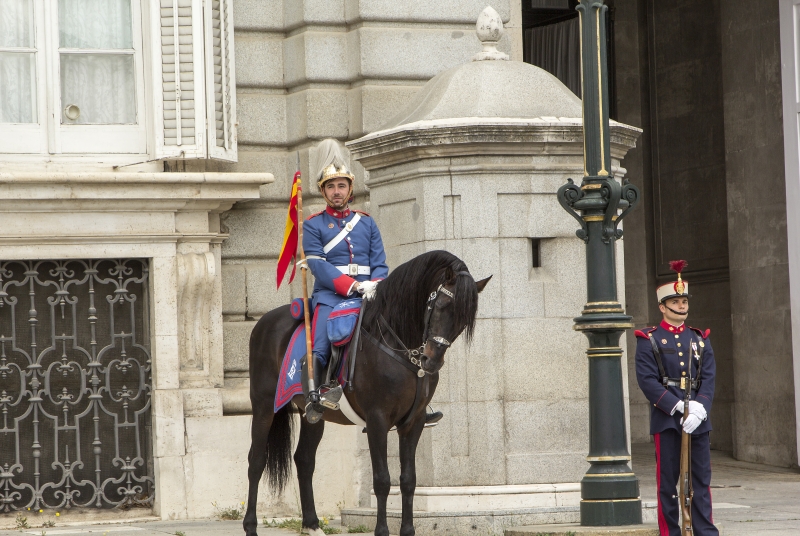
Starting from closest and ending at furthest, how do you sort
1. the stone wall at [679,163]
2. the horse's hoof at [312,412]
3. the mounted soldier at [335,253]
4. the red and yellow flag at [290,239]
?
the horse's hoof at [312,412] < the mounted soldier at [335,253] < the red and yellow flag at [290,239] < the stone wall at [679,163]

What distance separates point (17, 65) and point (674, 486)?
635 cm

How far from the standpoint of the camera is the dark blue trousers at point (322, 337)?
825cm

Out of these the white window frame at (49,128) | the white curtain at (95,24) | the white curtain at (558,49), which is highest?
the white curtain at (558,49)

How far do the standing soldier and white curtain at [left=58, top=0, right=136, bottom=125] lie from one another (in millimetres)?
5190

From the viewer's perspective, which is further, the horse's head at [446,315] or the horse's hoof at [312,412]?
the horse's hoof at [312,412]

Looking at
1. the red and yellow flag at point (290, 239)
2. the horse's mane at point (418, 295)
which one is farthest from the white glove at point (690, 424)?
the red and yellow flag at point (290, 239)

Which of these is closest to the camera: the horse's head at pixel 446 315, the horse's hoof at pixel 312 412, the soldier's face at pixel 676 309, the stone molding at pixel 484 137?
the horse's head at pixel 446 315

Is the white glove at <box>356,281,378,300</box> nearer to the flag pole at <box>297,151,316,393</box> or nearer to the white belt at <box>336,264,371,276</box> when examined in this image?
the white belt at <box>336,264,371,276</box>

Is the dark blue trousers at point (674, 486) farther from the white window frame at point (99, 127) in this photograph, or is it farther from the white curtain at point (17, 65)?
the white curtain at point (17, 65)

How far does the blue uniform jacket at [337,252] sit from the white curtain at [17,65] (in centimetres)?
359

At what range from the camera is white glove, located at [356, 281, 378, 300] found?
822 cm

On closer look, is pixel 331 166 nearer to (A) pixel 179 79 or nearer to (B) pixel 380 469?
(B) pixel 380 469

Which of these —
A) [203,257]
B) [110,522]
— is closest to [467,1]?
[203,257]

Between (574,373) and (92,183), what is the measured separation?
4.09 m
